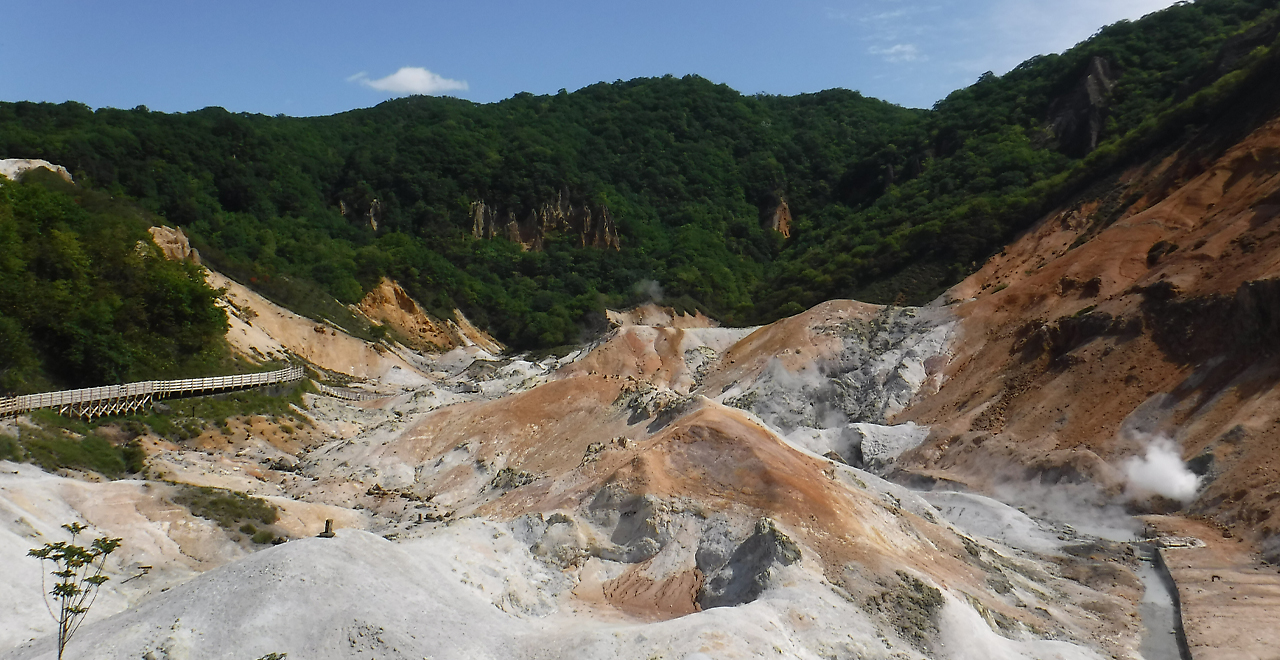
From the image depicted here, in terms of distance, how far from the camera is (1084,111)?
6700 cm

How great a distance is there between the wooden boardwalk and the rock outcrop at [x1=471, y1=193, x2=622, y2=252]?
55.2 m

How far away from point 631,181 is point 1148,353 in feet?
258

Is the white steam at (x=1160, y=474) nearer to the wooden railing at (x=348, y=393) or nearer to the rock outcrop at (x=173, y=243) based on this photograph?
the wooden railing at (x=348, y=393)

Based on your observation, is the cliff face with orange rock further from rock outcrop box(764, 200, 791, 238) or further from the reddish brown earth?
rock outcrop box(764, 200, 791, 238)

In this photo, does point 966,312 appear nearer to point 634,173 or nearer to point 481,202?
point 481,202

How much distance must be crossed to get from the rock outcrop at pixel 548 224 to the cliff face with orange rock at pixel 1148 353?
53.9 m

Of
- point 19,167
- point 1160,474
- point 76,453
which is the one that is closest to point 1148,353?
point 1160,474

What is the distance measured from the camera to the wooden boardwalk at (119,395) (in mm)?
27516

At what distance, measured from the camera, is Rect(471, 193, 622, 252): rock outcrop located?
9456 cm

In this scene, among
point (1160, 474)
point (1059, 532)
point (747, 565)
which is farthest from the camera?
point (1160, 474)

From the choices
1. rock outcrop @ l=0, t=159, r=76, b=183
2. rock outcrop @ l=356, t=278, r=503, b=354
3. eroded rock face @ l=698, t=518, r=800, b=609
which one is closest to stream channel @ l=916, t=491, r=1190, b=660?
eroded rock face @ l=698, t=518, r=800, b=609

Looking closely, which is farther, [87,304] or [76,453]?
[87,304]

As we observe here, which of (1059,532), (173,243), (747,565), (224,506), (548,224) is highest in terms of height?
(548,224)

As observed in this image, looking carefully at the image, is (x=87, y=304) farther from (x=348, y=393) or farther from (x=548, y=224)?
(x=548, y=224)
